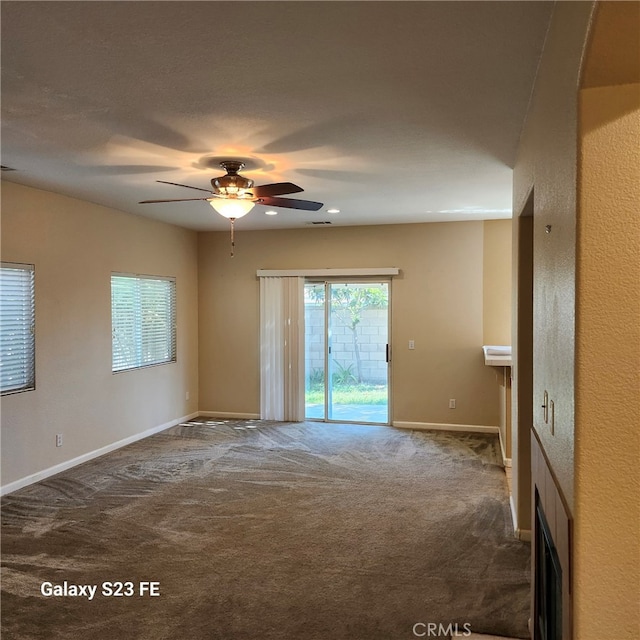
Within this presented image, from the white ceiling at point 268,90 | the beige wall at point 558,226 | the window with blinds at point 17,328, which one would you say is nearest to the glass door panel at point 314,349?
the white ceiling at point 268,90

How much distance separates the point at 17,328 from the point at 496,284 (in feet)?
16.9

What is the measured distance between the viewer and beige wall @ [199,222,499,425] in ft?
21.7

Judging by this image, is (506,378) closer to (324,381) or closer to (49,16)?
(324,381)

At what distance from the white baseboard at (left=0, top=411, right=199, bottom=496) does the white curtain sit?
1.28 m

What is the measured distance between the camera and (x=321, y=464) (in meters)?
5.23

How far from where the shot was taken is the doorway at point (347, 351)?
6.96 metres

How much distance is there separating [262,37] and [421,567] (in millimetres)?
2886

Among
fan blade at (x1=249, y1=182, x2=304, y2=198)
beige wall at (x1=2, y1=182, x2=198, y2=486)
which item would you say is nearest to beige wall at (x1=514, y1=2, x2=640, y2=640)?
fan blade at (x1=249, y1=182, x2=304, y2=198)

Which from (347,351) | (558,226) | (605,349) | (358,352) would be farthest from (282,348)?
(605,349)

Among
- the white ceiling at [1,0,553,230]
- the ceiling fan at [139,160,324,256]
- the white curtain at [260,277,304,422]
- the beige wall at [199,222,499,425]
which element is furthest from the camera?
the white curtain at [260,277,304,422]

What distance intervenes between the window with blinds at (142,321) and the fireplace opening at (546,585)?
473 centimetres

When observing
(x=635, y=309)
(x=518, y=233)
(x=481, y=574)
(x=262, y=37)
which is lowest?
(x=481, y=574)

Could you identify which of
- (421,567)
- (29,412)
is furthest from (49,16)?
(29,412)

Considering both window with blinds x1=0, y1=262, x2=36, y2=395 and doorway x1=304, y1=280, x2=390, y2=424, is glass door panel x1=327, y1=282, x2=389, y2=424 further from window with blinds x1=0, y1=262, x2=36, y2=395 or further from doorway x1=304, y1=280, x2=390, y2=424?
window with blinds x1=0, y1=262, x2=36, y2=395
